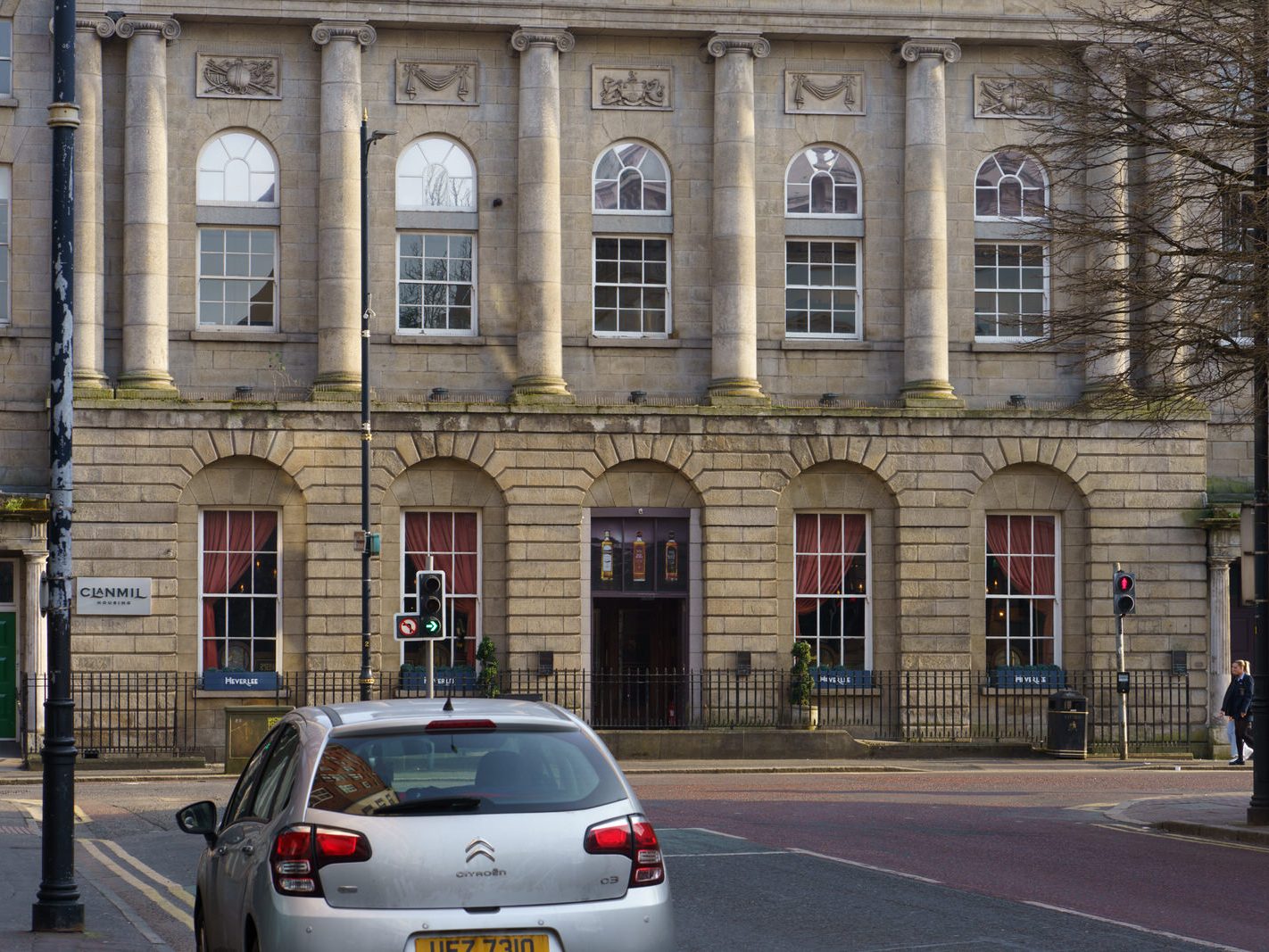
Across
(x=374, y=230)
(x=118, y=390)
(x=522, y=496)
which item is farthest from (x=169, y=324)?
(x=522, y=496)

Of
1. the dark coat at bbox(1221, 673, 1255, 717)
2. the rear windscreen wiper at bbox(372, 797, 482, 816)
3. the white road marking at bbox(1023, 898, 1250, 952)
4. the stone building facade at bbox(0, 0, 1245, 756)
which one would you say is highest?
the stone building facade at bbox(0, 0, 1245, 756)

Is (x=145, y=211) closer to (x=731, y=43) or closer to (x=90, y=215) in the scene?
(x=90, y=215)

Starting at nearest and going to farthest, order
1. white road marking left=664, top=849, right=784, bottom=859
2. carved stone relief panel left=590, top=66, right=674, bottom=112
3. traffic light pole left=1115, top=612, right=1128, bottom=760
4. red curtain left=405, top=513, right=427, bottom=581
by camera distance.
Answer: white road marking left=664, top=849, right=784, bottom=859, traffic light pole left=1115, top=612, right=1128, bottom=760, red curtain left=405, top=513, right=427, bottom=581, carved stone relief panel left=590, top=66, right=674, bottom=112

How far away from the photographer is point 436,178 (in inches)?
1313

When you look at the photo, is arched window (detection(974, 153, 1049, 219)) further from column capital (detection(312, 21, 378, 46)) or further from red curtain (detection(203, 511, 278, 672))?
red curtain (detection(203, 511, 278, 672))

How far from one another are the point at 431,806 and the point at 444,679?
80.6ft

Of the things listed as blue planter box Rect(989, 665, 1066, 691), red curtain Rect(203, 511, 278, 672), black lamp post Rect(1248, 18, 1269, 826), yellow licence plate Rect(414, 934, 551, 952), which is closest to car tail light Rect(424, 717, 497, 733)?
yellow licence plate Rect(414, 934, 551, 952)

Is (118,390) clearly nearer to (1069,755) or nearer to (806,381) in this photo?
(806,381)

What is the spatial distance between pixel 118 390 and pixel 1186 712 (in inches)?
735

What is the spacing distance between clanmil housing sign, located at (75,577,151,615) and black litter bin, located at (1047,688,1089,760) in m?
14.8

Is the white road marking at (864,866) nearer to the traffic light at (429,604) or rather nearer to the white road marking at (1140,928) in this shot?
the white road marking at (1140,928)

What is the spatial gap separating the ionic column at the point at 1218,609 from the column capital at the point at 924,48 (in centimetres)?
925

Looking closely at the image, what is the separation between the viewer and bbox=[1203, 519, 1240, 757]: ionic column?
1319 inches

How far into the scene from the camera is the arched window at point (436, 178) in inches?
1310
